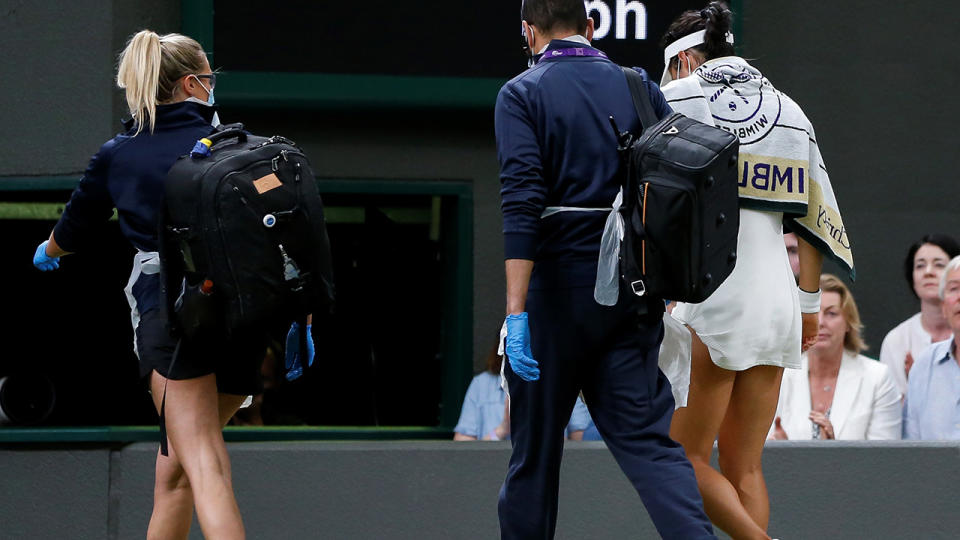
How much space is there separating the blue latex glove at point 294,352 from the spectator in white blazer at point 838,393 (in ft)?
9.76

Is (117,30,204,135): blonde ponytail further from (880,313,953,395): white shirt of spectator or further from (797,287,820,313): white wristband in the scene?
(880,313,953,395): white shirt of spectator

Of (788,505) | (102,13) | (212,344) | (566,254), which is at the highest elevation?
(102,13)

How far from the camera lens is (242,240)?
14.1ft

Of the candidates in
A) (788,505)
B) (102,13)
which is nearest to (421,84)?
(102,13)

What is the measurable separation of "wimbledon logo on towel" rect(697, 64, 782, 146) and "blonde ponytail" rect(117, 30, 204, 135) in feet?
5.69

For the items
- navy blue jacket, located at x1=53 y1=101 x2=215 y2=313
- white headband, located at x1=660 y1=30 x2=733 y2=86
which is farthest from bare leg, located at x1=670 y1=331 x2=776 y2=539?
navy blue jacket, located at x1=53 y1=101 x2=215 y2=313

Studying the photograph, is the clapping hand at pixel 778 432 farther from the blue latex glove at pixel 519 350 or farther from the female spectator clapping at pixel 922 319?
the blue latex glove at pixel 519 350

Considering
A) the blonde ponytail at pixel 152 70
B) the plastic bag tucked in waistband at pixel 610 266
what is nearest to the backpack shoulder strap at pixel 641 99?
the plastic bag tucked in waistband at pixel 610 266

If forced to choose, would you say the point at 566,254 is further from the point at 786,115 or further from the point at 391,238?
the point at 391,238

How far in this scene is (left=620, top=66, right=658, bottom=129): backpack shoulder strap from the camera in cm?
442

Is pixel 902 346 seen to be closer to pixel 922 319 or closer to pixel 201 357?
pixel 922 319

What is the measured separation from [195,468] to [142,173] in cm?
94

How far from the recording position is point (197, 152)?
14.5 ft

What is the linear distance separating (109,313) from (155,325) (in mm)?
3331
